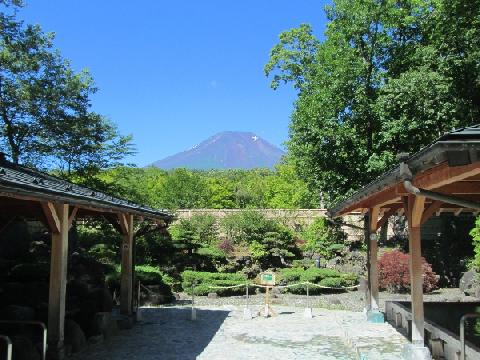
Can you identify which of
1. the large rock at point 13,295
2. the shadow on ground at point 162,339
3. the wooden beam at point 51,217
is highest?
the wooden beam at point 51,217

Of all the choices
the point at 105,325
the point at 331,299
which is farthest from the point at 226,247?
the point at 105,325

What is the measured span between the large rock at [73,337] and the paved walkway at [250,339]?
18cm

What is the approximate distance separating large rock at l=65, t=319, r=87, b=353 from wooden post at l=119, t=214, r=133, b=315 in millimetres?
3064

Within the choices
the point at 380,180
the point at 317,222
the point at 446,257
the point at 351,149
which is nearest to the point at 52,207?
the point at 380,180

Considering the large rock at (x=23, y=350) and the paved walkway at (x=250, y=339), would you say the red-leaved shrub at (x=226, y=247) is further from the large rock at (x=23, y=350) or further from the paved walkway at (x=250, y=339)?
the large rock at (x=23, y=350)

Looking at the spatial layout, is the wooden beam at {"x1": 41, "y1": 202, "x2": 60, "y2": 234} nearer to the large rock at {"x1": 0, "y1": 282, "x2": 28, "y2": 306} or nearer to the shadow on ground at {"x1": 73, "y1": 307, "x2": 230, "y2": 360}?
the shadow on ground at {"x1": 73, "y1": 307, "x2": 230, "y2": 360}

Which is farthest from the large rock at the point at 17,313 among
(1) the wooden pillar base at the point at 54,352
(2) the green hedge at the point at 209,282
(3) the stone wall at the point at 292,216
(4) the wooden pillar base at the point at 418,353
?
(3) the stone wall at the point at 292,216

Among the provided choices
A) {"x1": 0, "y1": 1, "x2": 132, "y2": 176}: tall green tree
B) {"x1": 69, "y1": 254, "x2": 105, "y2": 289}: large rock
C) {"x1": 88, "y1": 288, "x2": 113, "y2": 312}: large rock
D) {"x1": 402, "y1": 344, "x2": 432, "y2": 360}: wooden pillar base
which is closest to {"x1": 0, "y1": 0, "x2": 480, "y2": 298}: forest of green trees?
{"x1": 0, "y1": 1, "x2": 132, "y2": 176}: tall green tree

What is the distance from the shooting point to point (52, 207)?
755 cm

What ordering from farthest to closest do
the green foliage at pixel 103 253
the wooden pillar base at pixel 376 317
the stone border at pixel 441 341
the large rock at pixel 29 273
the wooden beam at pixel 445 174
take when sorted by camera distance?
the green foliage at pixel 103 253 < the large rock at pixel 29 273 < the wooden pillar base at pixel 376 317 < the stone border at pixel 441 341 < the wooden beam at pixel 445 174

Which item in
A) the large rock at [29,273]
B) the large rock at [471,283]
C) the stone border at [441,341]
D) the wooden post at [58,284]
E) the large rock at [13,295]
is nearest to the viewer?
the stone border at [441,341]

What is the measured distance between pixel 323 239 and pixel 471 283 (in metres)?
10.5

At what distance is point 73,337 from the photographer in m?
8.59

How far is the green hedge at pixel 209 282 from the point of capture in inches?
768
